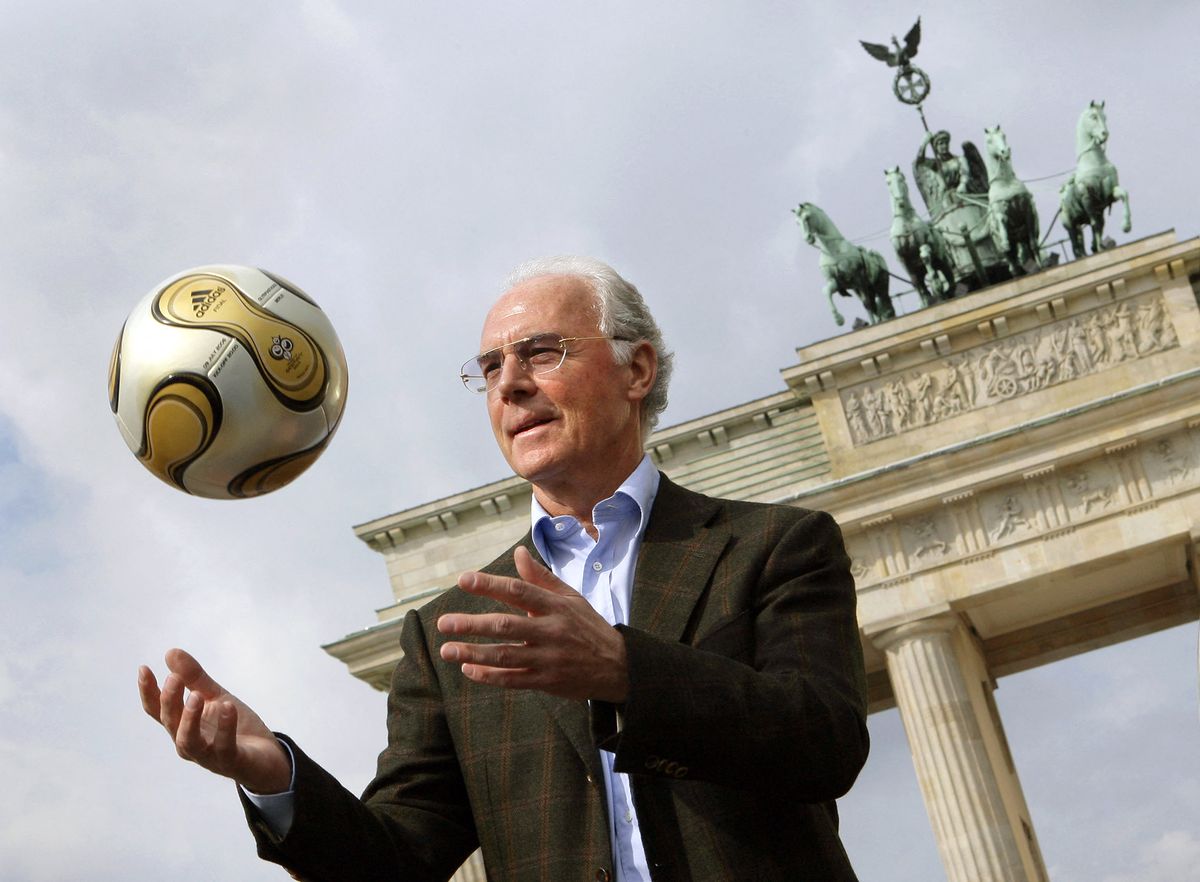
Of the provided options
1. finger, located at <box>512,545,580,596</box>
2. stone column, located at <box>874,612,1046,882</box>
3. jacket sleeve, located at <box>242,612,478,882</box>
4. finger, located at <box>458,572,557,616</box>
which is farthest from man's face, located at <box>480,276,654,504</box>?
stone column, located at <box>874,612,1046,882</box>

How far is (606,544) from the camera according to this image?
398 cm

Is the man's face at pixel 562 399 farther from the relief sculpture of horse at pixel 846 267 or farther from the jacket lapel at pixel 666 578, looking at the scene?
the relief sculpture of horse at pixel 846 267

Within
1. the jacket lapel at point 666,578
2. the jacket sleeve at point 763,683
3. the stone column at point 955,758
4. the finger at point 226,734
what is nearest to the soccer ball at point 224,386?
the jacket lapel at point 666,578

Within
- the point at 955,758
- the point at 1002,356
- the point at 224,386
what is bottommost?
the point at 224,386

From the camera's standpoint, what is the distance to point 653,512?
4020 mm

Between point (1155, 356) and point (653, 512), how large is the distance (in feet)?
85.7

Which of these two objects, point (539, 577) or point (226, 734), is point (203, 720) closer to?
point (226, 734)

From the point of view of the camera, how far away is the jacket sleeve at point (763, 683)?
317 centimetres

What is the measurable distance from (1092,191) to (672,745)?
28.9m

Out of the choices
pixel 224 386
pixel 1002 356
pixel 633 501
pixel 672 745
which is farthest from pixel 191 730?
pixel 1002 356

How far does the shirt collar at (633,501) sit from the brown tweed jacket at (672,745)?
0.10ft

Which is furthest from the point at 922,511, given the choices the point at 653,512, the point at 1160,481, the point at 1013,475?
the point at 653,512

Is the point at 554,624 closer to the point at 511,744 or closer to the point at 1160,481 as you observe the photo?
the point at 511,744

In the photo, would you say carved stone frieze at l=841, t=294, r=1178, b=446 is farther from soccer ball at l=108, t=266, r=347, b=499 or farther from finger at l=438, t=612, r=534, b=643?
finger at l=438, t=612, r=534, b=643
